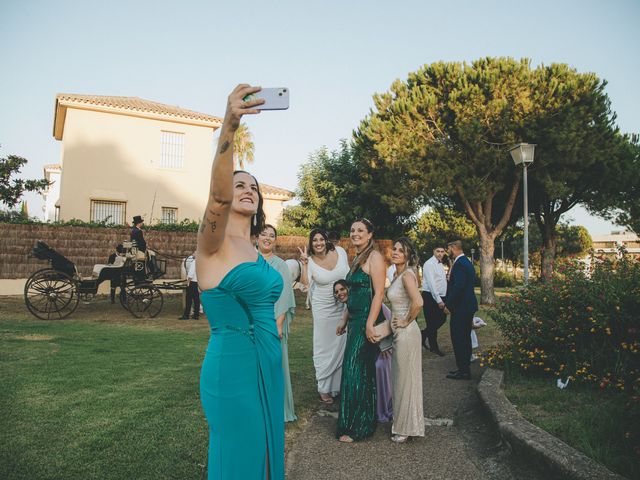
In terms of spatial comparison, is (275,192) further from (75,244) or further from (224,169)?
(224,169)

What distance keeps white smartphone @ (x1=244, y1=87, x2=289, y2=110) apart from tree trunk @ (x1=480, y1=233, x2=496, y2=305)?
19980mm

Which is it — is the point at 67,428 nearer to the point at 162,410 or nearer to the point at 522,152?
the point at 162,410

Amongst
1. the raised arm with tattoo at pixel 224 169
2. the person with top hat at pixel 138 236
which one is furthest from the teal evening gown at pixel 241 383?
the person with top hat at pixel 138 236

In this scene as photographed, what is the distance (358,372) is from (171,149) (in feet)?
75.7

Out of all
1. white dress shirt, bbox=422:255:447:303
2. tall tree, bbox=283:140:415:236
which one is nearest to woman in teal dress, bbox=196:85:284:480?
white dress shirt, bbox=422:255:447:303

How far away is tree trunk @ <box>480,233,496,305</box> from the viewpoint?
2092 cm

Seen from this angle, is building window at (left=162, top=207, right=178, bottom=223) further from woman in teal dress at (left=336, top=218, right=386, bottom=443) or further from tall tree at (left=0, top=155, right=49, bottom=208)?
woman in teal dress at (left=336, top=218, right=386, bottom=443)

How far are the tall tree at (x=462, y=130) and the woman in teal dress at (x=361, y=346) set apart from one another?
16128mm

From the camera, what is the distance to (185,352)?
29.6 feet

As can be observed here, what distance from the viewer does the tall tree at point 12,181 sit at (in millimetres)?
17000

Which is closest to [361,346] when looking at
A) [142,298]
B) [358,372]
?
[358,372]

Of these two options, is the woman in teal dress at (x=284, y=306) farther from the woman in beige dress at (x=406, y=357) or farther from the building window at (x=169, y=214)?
the building window at (x=169, y=214)

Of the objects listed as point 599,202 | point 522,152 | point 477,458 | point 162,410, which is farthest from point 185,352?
point 599,202

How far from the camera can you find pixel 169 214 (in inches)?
987
